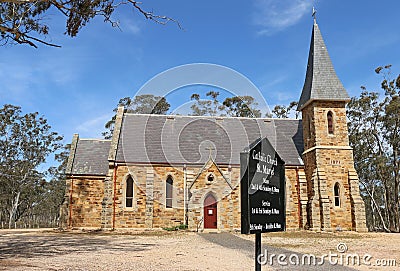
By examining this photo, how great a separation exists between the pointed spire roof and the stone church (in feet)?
0.26

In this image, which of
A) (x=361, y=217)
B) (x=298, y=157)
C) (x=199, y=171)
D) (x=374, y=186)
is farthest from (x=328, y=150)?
(x=374, y=186)

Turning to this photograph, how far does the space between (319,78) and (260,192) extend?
82.2 feet

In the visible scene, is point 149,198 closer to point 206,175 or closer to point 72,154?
point 206,175

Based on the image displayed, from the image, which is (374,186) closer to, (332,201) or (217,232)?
(332,201)

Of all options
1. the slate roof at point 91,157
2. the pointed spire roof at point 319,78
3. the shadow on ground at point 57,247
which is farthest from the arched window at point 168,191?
the pointed spire roof at point 319,78

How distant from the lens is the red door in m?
25.9

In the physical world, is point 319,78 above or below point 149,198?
above

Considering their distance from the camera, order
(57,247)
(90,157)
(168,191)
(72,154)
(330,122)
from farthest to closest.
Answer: (90,157)
(72,154)
(330,122)
(168,191)
(57,247)

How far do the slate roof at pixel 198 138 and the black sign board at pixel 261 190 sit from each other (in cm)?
2188

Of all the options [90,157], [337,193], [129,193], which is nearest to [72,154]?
[90,157]

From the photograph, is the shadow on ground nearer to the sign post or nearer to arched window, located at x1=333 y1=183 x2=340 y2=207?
the sign post

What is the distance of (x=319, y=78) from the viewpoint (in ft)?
92.5

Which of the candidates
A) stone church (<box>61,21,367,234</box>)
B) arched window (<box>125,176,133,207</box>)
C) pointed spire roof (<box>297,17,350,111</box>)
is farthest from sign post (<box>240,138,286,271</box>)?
pointed spire roof (<box>297,17,350,111</box>)

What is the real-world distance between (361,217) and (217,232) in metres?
10.1
